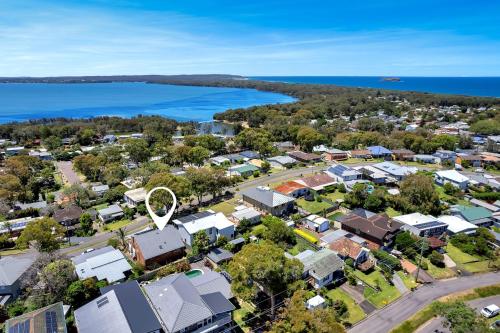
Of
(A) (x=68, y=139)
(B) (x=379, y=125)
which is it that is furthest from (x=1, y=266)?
(B) (x=379, y=125)

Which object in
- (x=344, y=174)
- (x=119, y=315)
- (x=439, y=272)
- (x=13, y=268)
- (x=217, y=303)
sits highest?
(x=119, y=315)

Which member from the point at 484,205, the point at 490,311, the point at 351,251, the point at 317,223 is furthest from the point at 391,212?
the point at 490,311

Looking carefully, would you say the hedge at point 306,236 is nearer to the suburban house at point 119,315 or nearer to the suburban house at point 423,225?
the suburban house at point 423,225

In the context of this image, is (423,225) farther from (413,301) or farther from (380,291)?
(380,291)

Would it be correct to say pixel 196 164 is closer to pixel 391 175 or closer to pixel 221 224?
pixel 221 224

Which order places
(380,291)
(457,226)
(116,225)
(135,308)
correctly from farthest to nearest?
(116,225), (457,226), (380,291), (135,308)

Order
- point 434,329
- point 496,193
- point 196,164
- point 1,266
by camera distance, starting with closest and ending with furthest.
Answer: point 434,329
point 1,266
point 496,193
point 196,164

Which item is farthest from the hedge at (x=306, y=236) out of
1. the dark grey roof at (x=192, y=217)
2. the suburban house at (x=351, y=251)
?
the dark grey roof at (x=192, y=217)
